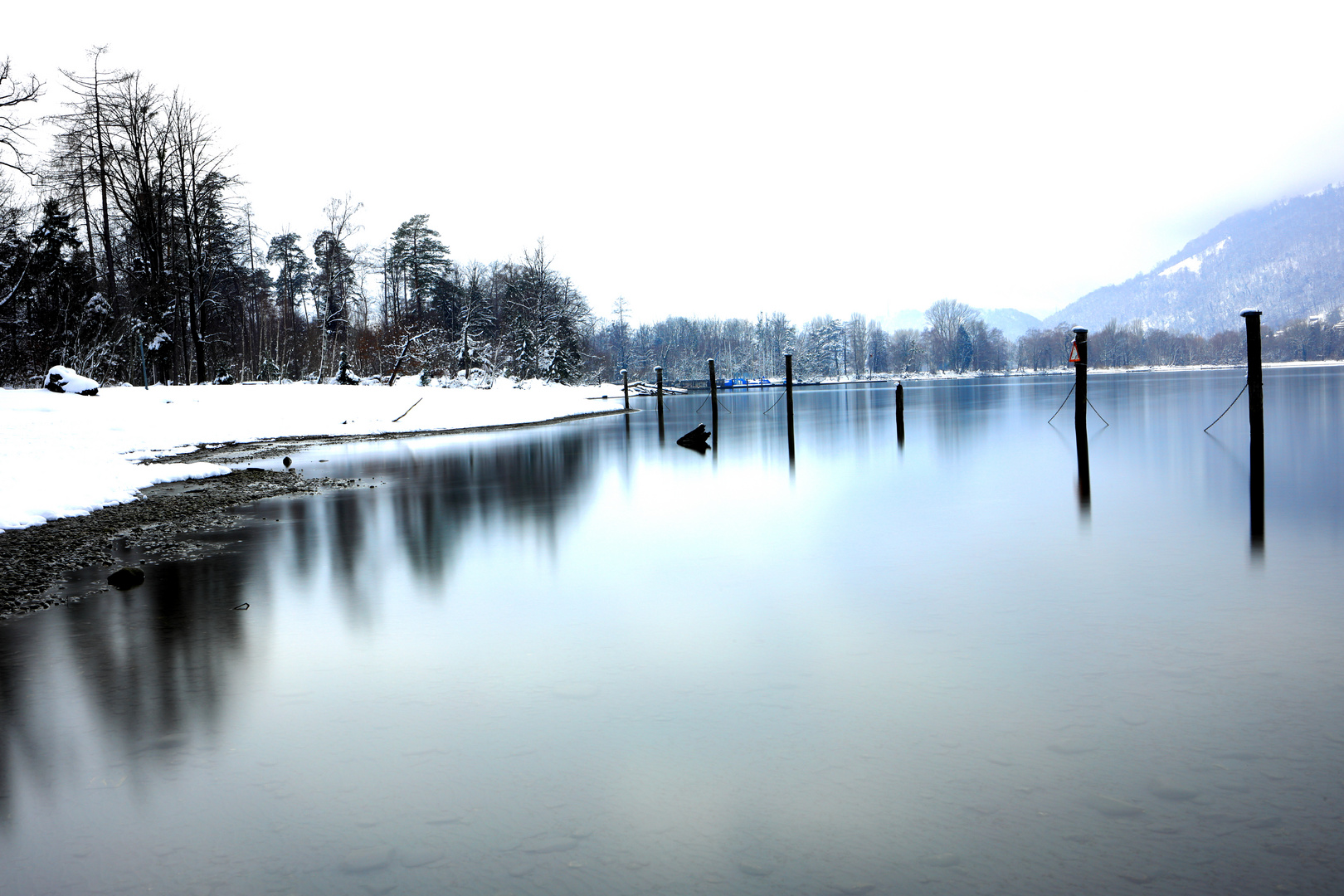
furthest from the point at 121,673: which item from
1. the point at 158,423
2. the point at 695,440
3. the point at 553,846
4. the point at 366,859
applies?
the point at 695,440

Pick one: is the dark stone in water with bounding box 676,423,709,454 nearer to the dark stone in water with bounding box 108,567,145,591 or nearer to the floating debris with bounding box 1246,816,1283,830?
the dark stone in water with bounding box 108,567,145,591

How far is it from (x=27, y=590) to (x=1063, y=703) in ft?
35.4

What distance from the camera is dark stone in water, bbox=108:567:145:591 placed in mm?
9758

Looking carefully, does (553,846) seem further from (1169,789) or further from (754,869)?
(1169,789)

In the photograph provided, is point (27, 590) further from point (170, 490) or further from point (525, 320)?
point (525, 320)

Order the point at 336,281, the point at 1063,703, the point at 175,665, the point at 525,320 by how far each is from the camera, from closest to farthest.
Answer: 1. the point at 1063,703
2. the point at 175,665
3. the point at 336,281
4. the point at 525,320

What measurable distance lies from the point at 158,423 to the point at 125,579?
2169 centimetres

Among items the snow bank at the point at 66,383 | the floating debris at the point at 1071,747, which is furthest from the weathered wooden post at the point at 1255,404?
the snow bank at the point at 66,383

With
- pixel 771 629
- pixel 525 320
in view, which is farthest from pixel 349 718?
pixel 525 320

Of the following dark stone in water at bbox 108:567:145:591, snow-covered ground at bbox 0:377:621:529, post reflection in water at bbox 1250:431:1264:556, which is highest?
snow-covered ground at bbox 0:377:621:529

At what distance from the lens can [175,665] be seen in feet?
23.2

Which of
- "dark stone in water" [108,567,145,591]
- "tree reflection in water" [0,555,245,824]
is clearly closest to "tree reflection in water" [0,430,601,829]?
"tree reflection in water" [0,555,245,824]

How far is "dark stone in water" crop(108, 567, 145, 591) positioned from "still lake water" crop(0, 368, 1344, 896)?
209 mm

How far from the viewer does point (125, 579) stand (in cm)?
980
